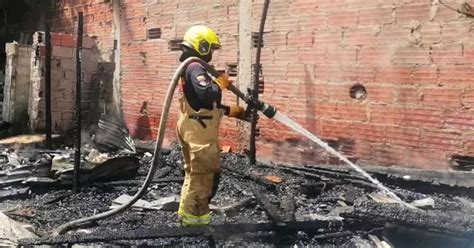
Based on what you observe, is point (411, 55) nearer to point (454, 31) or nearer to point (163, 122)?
point (454, 31)

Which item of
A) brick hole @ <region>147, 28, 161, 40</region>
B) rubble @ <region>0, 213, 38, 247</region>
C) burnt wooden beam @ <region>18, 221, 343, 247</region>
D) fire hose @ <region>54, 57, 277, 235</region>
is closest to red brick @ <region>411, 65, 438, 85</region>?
fire hose @ <region>54, 57, 277, 235</region>

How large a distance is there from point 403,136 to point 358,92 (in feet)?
2.42

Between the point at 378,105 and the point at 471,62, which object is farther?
the point at 378,105

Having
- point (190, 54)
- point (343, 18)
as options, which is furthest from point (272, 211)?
point (343, 18)

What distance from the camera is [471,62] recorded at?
4926 millimetres

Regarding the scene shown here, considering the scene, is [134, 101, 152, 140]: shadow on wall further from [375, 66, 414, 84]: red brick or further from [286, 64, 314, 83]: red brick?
[375, 66, 414, 84]: red brick

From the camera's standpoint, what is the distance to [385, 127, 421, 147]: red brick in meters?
5.37

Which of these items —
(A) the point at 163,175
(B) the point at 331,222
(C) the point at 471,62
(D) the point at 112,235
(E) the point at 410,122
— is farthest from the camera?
(A) the point at 163,175

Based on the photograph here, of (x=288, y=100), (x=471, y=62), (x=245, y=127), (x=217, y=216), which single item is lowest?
(x=217, y=216)

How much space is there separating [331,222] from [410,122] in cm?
158

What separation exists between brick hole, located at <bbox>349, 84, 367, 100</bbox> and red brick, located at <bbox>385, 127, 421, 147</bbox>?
1.57 feet

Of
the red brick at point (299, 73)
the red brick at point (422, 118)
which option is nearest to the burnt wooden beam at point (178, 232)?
the red brick at point (422, 118)

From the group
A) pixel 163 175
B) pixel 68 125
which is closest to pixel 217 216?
pixel 163 175

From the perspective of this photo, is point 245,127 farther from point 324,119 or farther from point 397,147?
point 397,147
